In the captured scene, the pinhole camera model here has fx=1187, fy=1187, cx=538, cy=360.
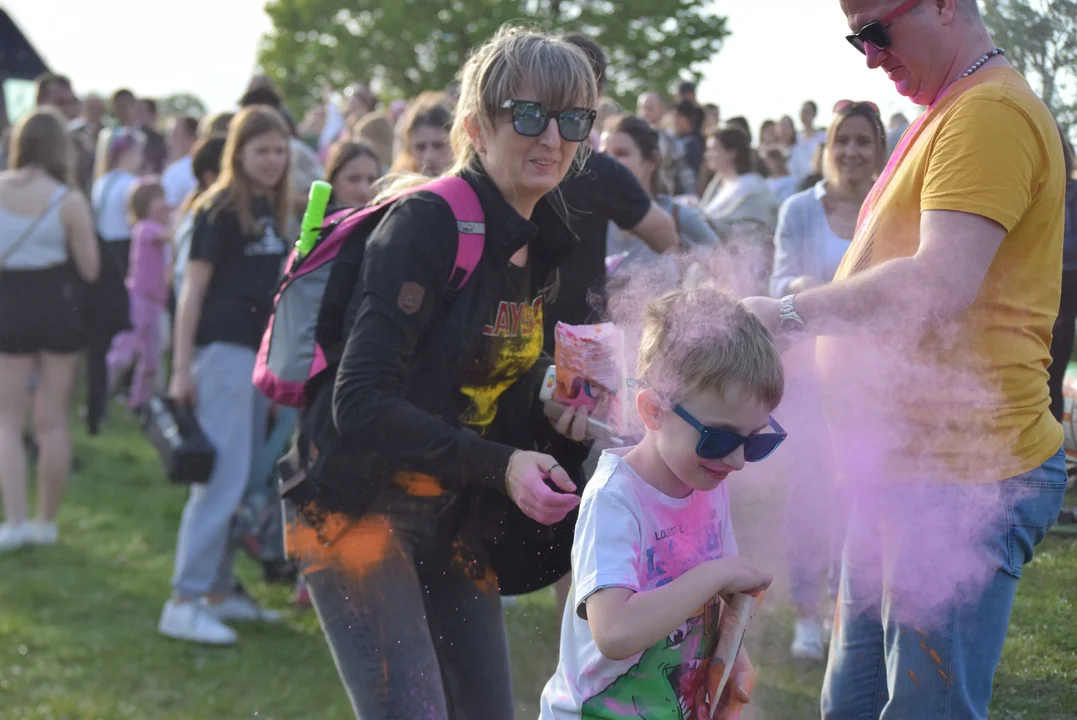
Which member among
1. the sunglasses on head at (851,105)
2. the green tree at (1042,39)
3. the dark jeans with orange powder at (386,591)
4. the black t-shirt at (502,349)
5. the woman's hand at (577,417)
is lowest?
the dark jeans with orange powder at (386,591)

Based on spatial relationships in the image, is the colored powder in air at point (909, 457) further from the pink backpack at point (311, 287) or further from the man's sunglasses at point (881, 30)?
the man's sunglasses at point (881, 30)

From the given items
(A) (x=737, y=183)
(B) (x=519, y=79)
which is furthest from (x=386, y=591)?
(A) (x=737, y=183)

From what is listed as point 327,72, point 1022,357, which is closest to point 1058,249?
point 1022,357

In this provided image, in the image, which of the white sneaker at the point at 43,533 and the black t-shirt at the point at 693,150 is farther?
the black t-shirt at the point at 693,150

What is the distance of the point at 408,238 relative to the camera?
8.18ft

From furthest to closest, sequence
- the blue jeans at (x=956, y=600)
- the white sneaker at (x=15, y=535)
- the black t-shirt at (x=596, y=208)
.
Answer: the white sneaker at (x=15, y=535), the black t-shirt at (x=596, y=208), the blue jeans at (x=956, y=600)

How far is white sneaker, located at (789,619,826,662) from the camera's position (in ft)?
12.0

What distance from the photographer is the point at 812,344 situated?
2.51m

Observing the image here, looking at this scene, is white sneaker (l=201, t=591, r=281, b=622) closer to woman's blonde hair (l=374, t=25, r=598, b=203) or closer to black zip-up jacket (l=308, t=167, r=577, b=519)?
black zip-up jacket (l=308, t=167, r=577, b=519)

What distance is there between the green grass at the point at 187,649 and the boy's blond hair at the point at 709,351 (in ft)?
3.34

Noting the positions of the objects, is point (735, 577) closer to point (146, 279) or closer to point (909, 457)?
point (909, 457)

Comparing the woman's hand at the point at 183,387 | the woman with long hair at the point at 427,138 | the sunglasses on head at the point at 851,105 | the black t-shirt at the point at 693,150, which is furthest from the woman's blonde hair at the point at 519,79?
the black t-shirt at the point at 693,150

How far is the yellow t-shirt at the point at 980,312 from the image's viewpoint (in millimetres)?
2090

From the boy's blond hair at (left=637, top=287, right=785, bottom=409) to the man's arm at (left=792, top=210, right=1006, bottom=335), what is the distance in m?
0.14
